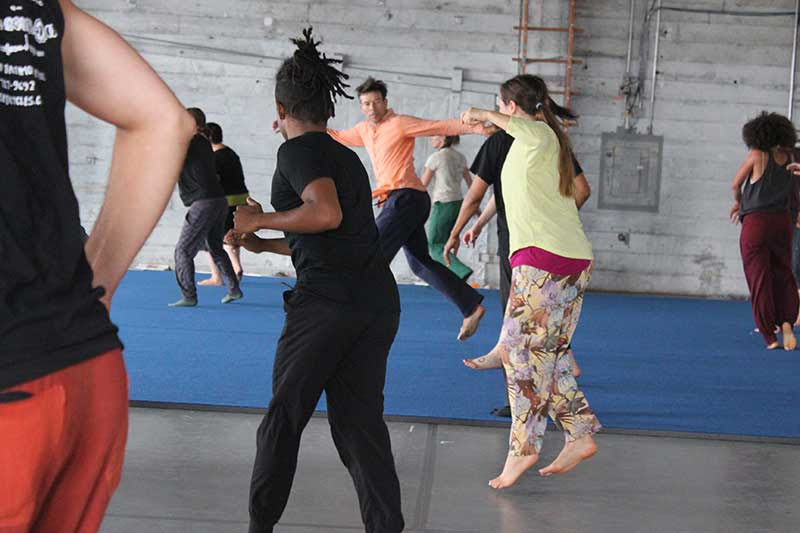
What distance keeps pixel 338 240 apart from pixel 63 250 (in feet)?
5.70

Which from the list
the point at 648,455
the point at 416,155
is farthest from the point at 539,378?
the point at 416,155

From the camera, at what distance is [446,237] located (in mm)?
10789

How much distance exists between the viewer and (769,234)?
7.70 metres

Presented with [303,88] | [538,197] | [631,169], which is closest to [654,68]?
[631,169]

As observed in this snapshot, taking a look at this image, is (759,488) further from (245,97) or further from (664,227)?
(245,97)

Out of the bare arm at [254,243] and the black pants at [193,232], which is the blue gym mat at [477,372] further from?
the bare arm at [254,243]

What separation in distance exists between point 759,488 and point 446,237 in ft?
22.9

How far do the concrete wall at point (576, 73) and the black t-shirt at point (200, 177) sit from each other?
12.2ft

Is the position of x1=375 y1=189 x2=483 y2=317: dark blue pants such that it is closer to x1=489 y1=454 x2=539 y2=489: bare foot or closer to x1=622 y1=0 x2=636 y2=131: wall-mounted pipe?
x1=489 y1=454 x2=539 y2=489: bare foot

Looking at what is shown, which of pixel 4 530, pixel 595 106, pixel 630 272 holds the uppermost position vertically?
pixel 595 106

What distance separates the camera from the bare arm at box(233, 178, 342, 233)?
108 inches

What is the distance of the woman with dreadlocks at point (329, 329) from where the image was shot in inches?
110

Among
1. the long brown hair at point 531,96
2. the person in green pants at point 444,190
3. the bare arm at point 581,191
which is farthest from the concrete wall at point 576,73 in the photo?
the long brown hair at point 531,96

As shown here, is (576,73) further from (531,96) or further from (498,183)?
(531,96)
